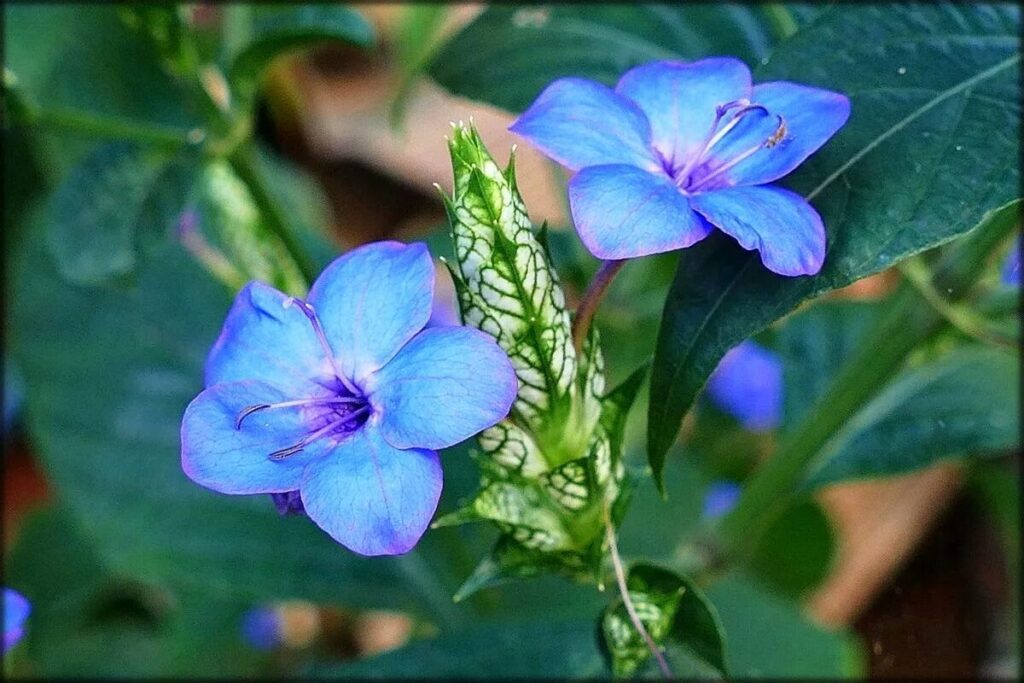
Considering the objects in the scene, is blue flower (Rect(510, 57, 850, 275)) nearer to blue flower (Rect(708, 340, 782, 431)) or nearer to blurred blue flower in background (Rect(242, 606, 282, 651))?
blue flower (Rect(708, 340, 782, 431))

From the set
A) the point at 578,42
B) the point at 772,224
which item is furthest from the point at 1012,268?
the point at 772,224

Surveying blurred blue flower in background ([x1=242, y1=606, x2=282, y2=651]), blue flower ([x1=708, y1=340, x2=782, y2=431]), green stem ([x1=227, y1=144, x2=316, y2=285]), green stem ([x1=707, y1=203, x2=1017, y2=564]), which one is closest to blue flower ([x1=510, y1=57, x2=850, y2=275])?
green stem ([x1=707, y1=203, x2=1017, y2=564])

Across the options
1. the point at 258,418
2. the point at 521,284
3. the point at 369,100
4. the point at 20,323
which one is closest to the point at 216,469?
the point at 258,418

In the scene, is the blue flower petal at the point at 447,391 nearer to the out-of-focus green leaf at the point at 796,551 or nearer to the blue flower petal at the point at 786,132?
the blue flower petal at the point at 786,132

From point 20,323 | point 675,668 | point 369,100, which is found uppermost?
point 20,323

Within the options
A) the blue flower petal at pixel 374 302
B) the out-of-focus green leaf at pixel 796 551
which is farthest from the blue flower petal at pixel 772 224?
the out-of-focus green leaf at pixel 796 551

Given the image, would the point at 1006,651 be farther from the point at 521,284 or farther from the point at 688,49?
the point at 521,284
